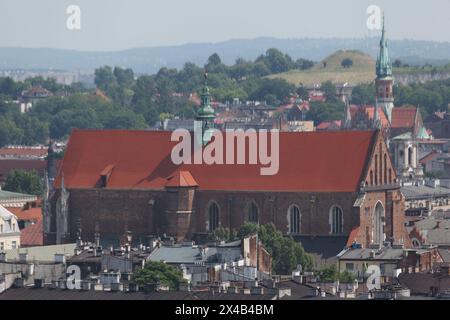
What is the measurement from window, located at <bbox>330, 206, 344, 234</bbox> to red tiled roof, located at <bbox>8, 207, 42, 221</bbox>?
17759mm

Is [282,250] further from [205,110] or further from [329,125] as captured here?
[329,125]

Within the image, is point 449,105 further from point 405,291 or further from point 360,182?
point 405,291

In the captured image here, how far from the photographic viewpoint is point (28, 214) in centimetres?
9019

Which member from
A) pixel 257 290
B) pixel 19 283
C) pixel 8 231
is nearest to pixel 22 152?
pixel 8 231

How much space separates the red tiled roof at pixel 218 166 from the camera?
2911 inches

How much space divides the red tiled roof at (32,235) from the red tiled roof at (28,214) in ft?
15.2

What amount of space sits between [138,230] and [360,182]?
7.42m

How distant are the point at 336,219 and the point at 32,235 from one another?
1273 cm

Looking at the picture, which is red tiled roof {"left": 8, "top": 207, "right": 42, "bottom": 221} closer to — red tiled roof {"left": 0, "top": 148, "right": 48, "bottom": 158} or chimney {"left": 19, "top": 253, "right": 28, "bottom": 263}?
chimney {"left": 19, "top": 253, "right": 28, "bottom": 263}

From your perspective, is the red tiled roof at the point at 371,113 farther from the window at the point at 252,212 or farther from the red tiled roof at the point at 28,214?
the window at the point at 252,212

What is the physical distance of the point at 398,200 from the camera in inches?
2987

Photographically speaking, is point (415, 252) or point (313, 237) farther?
point (313, 237)

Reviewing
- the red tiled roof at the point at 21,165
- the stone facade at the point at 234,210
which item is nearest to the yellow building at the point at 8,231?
the stone facade at the point at 234,210
